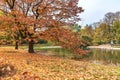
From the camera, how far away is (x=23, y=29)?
2470 centimetres

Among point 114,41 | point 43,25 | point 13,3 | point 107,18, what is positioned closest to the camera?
point 43,25

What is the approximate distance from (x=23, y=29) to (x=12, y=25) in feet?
3.30

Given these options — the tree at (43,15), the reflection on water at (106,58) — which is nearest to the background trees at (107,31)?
the reflection on water at (106,58)

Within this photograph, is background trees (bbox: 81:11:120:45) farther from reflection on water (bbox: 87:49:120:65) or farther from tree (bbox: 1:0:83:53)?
tree (bbox: 1:0:83:53)

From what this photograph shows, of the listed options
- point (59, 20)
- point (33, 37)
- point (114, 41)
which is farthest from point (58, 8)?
point (114, 41)

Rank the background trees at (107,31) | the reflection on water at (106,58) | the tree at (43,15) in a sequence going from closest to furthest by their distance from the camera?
the tree at (43,15) → the reflection on water at (106,58) → the background trees at (107,31)

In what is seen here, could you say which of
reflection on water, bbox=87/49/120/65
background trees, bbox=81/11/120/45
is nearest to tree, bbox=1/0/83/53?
reflection on water, bbox=87/49/120/65

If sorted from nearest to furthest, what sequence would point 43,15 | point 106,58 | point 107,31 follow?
point 43,15 < point 106,58 < point 107,31

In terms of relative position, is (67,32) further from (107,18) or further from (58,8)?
(107,18)

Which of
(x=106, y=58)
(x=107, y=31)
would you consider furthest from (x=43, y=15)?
(x=107, y=31)

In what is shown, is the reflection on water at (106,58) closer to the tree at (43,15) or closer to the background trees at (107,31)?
the tree at (43,15)

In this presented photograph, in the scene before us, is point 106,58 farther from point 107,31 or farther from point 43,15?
point 107,31

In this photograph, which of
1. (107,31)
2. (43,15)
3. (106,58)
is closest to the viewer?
(43,15)

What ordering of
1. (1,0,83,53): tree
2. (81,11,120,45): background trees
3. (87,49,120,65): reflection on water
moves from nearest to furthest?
(1,0,83,53): tree, (87,49,120,65): reflection on water, (81,11,120,45): background trees
